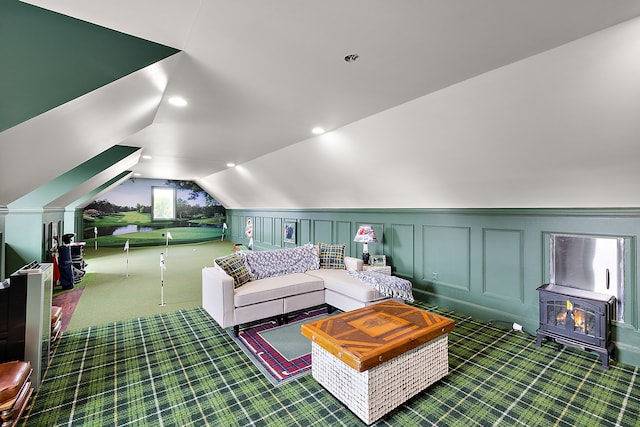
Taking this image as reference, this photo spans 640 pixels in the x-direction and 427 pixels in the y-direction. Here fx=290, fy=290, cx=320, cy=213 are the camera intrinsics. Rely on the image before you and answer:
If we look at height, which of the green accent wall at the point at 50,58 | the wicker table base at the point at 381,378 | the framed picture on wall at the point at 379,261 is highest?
the green accent wall at the point at 50,58

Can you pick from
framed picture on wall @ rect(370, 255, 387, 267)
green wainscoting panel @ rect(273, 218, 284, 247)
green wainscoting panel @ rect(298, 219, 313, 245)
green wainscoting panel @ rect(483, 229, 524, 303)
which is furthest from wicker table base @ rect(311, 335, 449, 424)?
green wainscoting panel @ rect(273, 218, 284, 247)

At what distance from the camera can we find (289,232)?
321 inches

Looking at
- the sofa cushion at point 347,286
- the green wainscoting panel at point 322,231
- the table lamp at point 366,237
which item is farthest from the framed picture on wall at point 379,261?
the green wainscoting panel at point 322,231

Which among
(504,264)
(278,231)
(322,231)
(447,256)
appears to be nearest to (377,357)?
(504,264)

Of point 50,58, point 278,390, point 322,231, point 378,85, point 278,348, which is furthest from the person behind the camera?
point 322,231

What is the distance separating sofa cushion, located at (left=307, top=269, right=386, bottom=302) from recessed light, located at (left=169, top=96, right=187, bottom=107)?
2.75 m

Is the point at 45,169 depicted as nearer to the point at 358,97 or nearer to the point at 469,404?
the point at 358,97

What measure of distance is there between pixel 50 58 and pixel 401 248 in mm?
4646

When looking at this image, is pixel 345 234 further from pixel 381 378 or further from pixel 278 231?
pixel 381 378

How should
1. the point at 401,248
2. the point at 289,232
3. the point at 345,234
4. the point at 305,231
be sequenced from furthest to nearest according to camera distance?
1. the point at 289,232
2. the point at 305,231
3. the point at 345,234
4. the point at 401,248

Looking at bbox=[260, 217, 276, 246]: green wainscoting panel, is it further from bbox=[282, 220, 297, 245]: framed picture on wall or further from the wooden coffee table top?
the wooden coffee table top

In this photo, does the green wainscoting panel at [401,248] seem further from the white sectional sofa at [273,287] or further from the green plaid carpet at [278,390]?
the green plaid carpet at [278,390]

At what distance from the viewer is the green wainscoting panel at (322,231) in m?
6.62

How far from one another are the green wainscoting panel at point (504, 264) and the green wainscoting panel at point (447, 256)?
10.0 inches
